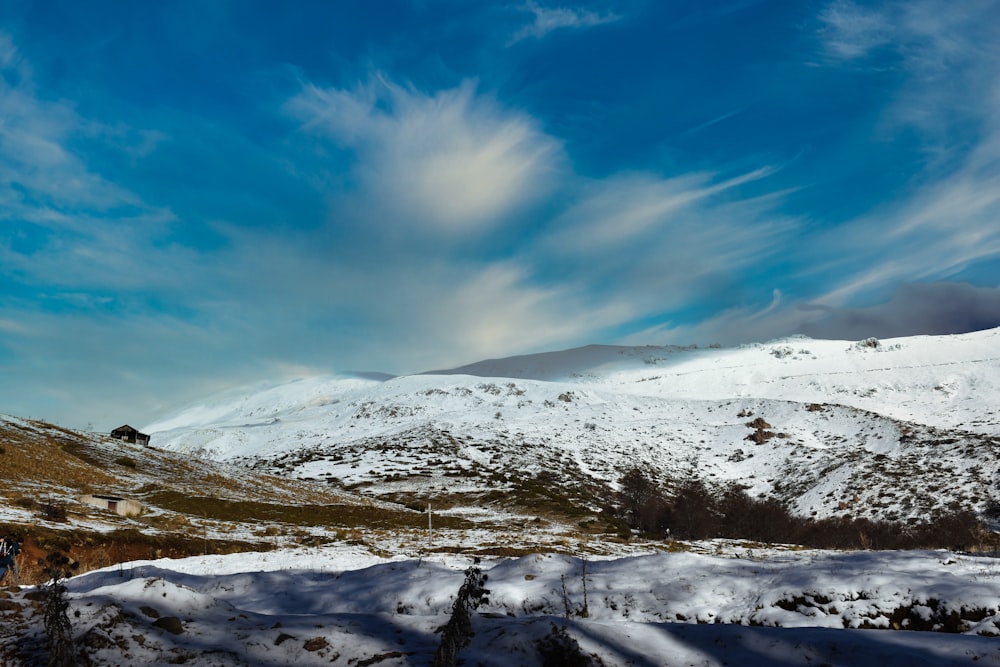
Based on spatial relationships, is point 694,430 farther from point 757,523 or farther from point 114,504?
point 114,504

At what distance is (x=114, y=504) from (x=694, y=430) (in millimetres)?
79069

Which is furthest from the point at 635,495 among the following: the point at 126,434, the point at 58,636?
→ the point at 58,636

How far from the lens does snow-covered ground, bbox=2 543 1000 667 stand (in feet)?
16.3

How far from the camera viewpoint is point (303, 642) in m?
5.18

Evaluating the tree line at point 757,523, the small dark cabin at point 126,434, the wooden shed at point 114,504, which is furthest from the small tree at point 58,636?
the small dark cabin at point 126,434

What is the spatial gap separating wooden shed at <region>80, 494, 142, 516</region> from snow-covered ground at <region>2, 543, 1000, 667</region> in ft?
65.7

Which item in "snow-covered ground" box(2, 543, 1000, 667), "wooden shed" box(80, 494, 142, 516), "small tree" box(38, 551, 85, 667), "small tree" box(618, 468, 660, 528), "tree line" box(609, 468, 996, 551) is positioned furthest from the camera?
"small tree" box(618, 468, 660, 528)

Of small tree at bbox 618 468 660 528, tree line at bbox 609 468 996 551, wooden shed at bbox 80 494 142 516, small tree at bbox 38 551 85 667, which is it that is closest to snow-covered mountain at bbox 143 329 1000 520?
small tree at bbox 618 468 660 528

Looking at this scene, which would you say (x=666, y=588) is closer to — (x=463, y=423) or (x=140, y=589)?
(x=140, y=589)

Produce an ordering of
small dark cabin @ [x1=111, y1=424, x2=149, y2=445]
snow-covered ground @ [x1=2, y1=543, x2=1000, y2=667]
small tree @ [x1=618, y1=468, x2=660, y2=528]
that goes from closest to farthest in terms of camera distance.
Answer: snow-covered ground @ [x1=2, y1=543, x2=1000, y2=667] < small tree @ [x1=618, y1=468, x2=660, y2=528] < small dark cabin @ [x1=111, y1=424, x2=149, y2=445]

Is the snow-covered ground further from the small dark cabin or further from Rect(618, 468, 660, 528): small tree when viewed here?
the small dark cabin

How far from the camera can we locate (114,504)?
2925 centimetres

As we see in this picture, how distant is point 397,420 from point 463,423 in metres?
13.0

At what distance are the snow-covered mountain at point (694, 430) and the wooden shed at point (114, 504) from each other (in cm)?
3358
